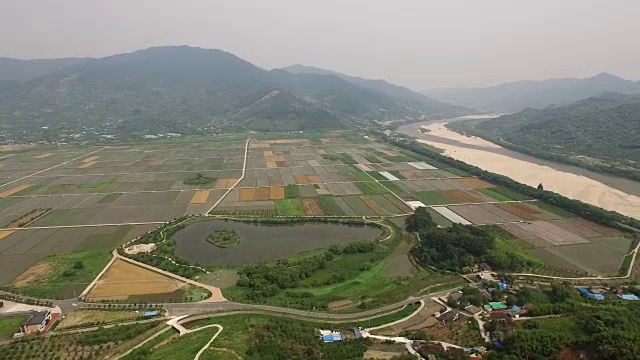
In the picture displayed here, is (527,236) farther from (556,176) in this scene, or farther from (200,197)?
(200,197)

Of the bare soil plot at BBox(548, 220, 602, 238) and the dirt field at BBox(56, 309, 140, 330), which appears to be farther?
the bare soil plot at BBox(548, 220, 602, 238)

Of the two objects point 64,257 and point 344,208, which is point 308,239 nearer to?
point 344,208

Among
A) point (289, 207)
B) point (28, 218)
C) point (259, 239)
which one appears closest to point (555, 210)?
point (289, 207)

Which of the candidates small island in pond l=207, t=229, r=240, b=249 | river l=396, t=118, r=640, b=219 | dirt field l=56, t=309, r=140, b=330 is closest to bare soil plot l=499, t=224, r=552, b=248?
river l=396, t=118, r=640, b=219

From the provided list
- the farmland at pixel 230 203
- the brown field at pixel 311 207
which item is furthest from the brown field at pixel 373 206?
the brown field at pixel 311 207

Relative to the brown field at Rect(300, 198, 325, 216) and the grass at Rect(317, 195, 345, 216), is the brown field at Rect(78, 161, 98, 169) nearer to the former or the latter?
the brown field at Rect(300, 198, 325, 216)

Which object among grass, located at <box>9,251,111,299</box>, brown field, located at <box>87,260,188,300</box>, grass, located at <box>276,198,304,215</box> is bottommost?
grass, located at <box>9,251,111,299</box>
